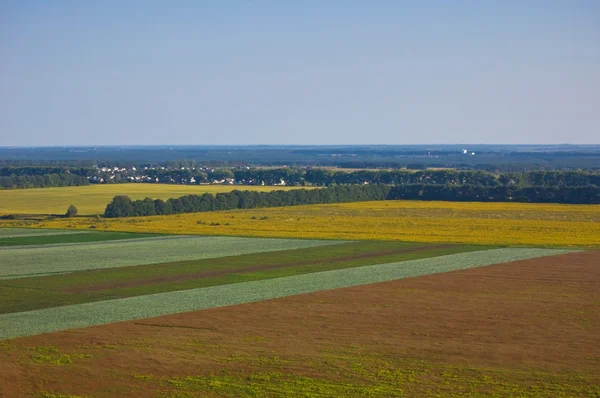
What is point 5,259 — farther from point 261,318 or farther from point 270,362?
point 270,362

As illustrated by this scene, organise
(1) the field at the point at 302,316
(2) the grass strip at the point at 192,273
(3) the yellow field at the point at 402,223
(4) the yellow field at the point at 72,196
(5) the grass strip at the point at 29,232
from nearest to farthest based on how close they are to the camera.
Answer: (1) the field at the point at 302,316 → (2) the grass strip at the point at 192,273 → (3) the yellow field at the point at 402,223 → (5) the grass strip at the point at 29,232 → (4) the yellow field at the point at 72,196

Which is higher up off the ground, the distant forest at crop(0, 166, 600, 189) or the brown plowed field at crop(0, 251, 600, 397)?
the brown plowed field at crop(0, 251, 600, 397)

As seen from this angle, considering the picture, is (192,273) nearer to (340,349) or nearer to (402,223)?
(340,349)

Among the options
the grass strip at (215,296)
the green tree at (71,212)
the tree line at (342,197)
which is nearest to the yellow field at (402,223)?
the tree line at (342,197)

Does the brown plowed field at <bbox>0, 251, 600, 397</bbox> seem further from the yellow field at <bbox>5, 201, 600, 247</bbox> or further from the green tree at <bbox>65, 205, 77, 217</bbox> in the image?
the green tree at <bbox>65, 205, 77, 217</bbox>

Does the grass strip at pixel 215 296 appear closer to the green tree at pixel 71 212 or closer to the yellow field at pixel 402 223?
the yellow field at pixel 402 223

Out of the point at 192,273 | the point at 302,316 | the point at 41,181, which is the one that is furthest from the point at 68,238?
the point at 41,181

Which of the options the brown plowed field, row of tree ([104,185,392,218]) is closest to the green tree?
row of tree ([104,185,392,218])
